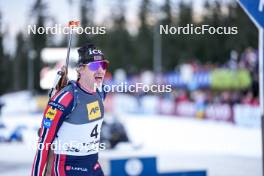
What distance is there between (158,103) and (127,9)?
35.0 ft

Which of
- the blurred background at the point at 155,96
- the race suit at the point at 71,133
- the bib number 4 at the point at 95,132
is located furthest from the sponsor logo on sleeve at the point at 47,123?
the blurred background at the point at 155,96

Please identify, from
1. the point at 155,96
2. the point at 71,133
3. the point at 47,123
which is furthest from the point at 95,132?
the point at 155,96

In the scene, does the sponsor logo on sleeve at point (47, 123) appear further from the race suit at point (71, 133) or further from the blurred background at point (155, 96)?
the blurred background at point (155, 96)

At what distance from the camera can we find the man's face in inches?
162

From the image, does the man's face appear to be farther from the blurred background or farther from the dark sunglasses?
the blurred background

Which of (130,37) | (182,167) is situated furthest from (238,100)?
(130,37)

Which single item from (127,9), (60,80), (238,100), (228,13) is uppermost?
(127,9)

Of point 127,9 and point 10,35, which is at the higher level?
point 127,9

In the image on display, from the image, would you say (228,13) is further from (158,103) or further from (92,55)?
(92,55)

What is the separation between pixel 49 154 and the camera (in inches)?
159

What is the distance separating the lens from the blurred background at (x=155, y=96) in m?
12.3

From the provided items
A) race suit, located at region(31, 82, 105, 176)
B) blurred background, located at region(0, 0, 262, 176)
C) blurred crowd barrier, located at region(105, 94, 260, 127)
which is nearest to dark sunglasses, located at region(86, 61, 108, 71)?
race suit, located at region(31, 82, 105, 176)

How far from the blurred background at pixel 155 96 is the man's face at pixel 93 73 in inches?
90.1

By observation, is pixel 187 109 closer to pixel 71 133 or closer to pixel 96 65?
pixel 96 65
